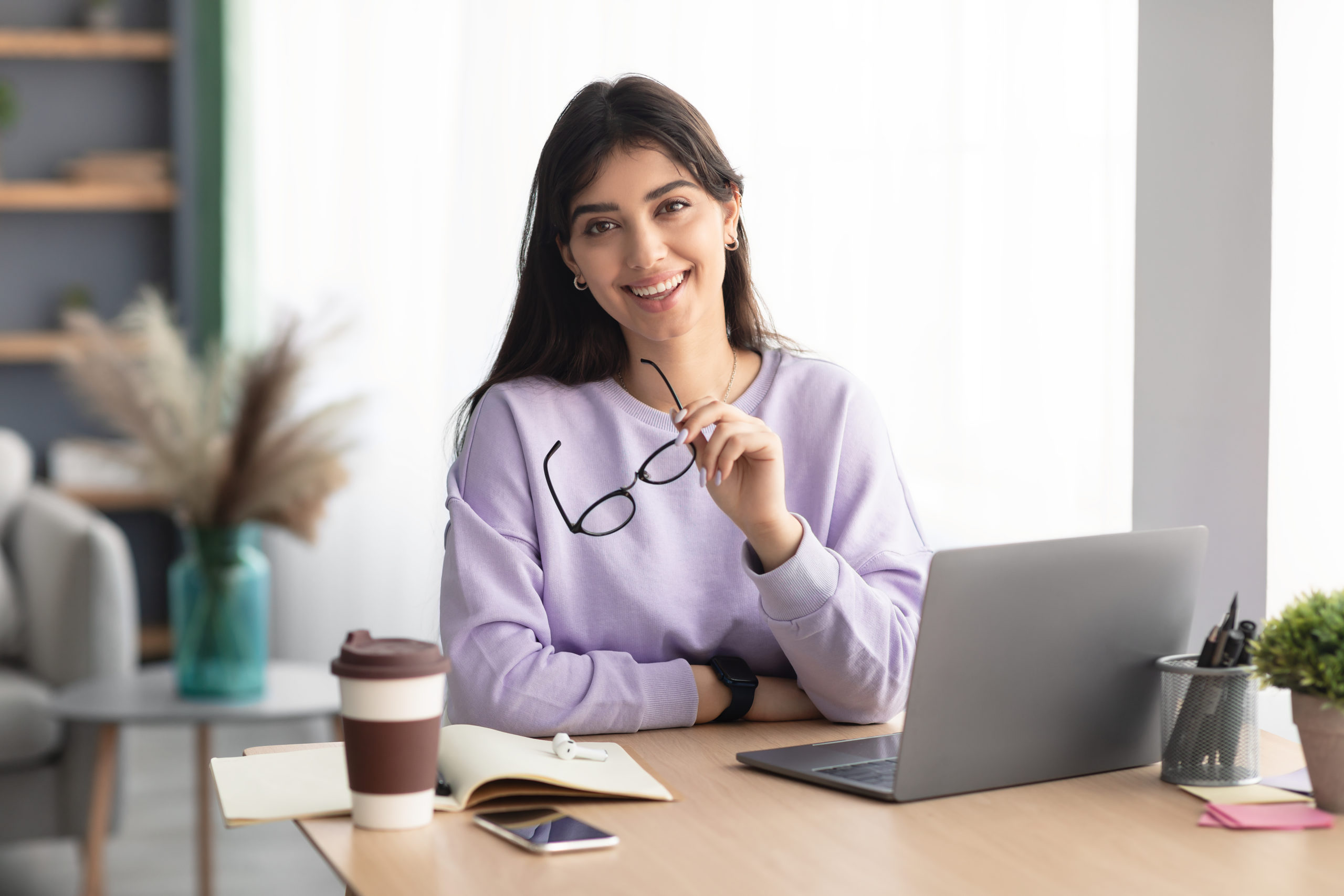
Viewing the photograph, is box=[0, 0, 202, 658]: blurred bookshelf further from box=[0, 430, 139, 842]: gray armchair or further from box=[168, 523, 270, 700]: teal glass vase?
box=[168, 523, 270, 700]: teal glass vase

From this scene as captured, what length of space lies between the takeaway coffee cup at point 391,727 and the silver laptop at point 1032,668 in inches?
11.6

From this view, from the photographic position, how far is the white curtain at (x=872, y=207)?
1810 millimetres

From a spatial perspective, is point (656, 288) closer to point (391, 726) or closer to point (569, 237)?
A: point (569, 237)

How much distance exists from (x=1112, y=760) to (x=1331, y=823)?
0.18 meters

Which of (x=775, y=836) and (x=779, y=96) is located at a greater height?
(x=779, y=96)

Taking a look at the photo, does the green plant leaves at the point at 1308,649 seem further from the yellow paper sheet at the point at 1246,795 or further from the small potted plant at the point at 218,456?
the small potted plant at the point at 218,456

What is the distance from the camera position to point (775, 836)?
98 cm

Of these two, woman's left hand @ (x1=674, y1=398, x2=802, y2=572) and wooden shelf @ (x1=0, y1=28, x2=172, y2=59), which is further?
wooden shelf @ (x1=0, y1=28, x2=172, y2=59)

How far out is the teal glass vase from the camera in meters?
2.63

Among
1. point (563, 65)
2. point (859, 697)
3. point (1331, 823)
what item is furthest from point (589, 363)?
point (563, 65)

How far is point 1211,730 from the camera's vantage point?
110cm

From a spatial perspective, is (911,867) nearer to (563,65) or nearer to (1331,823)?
(1331,823)

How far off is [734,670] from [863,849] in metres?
0.42

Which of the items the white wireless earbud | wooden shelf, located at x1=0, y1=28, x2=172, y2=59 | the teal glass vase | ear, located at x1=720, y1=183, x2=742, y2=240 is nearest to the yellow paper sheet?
the white wireless earbud
